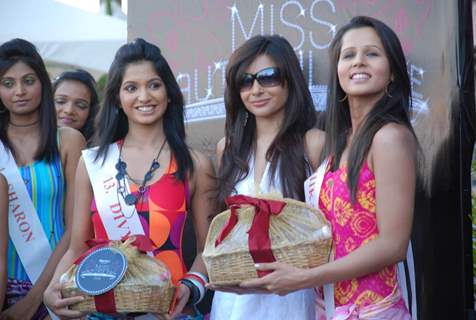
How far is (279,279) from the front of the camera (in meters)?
2.36

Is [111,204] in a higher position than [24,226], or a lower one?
higher

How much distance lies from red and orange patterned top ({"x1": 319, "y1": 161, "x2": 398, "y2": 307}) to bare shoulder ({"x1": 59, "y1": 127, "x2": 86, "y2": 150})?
53.9 inches

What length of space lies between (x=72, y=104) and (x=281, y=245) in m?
2.25

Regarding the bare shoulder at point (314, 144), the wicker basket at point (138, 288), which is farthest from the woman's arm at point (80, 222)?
the bare shoulder at point (314, 144)

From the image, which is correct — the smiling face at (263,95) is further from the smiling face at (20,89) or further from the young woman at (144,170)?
the smiling face at (20,89)

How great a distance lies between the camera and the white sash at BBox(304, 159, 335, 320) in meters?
2.58

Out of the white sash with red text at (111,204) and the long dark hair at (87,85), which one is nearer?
the white sash with red text at (111,204)

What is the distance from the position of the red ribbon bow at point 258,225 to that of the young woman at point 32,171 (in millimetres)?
1062

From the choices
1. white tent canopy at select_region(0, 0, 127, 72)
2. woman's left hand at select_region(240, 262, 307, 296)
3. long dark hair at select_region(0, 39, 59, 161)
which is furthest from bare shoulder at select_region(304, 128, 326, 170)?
white tent canopy at select_region(0, 0, 127, 72)

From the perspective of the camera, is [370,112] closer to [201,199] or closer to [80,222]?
[201,199]

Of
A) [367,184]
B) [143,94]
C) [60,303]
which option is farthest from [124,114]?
[367,184]

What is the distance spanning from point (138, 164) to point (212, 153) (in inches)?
41.2

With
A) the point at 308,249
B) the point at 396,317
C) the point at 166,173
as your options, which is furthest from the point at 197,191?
the point at 396,317

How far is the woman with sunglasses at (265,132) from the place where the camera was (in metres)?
2.88
